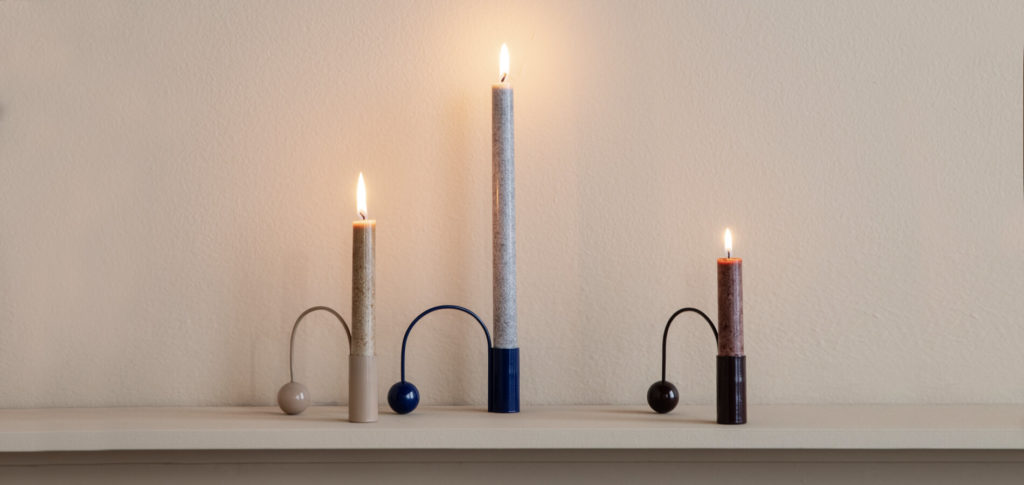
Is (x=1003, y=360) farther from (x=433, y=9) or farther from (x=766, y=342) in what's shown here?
(x=433, y=9)

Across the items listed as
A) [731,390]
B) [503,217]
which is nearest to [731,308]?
[731,390]

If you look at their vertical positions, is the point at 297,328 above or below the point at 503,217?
below

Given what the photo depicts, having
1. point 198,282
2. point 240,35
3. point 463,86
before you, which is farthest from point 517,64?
point 198,282

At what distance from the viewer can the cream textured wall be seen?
86 centimetres

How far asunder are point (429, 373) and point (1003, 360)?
1.87 feet

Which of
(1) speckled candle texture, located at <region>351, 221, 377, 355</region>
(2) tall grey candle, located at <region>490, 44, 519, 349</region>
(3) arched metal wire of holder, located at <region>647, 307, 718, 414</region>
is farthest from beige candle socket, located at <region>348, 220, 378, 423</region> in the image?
(3) arched metal wire of holder, located at <region>647, 307, 718, 414</region>

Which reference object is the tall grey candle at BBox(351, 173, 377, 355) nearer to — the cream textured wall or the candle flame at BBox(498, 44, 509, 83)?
the cream textured wall

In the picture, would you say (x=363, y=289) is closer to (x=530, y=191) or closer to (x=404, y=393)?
(x=404, y=393)

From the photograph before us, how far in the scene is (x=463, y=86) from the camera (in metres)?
0.89

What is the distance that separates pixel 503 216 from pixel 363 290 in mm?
147

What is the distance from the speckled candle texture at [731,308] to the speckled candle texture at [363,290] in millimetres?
309

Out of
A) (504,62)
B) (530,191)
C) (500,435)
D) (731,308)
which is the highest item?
(504,62)

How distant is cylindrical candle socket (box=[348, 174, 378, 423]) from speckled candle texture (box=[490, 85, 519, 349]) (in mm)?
118

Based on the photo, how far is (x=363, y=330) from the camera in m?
0.77
